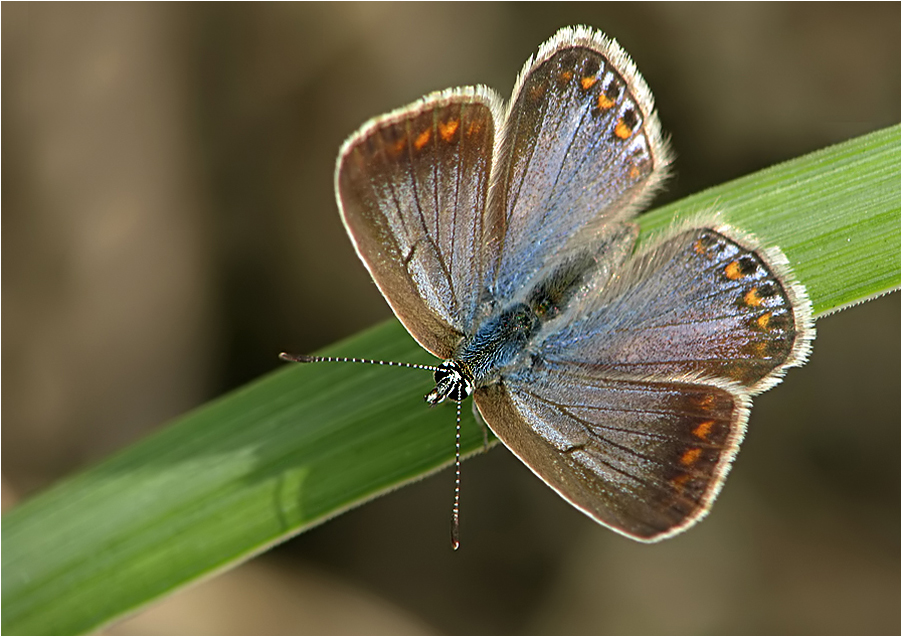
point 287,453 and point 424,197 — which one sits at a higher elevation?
point 424,197

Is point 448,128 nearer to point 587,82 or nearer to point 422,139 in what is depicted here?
point 422,139

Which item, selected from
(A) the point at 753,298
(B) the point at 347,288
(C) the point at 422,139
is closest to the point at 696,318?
(A) the point at 753,298

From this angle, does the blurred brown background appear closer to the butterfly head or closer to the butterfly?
the butterfly

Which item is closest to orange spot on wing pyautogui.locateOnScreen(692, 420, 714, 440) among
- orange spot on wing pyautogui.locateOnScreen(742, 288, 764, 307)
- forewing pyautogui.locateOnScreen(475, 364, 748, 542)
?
forewing pyautogui.locateOnScreen(475, 364, 748, 542)

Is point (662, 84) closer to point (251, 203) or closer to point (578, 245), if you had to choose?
point (578, 245)

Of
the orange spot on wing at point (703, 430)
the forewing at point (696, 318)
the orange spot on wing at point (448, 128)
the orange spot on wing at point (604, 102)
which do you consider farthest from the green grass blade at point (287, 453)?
the orange spot on wing at point (448, 128)

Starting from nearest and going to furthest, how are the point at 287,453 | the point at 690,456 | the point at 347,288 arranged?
the point at 690,456, the point at 287,453, the point at 347,288

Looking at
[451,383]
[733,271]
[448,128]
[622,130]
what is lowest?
[733,271]
